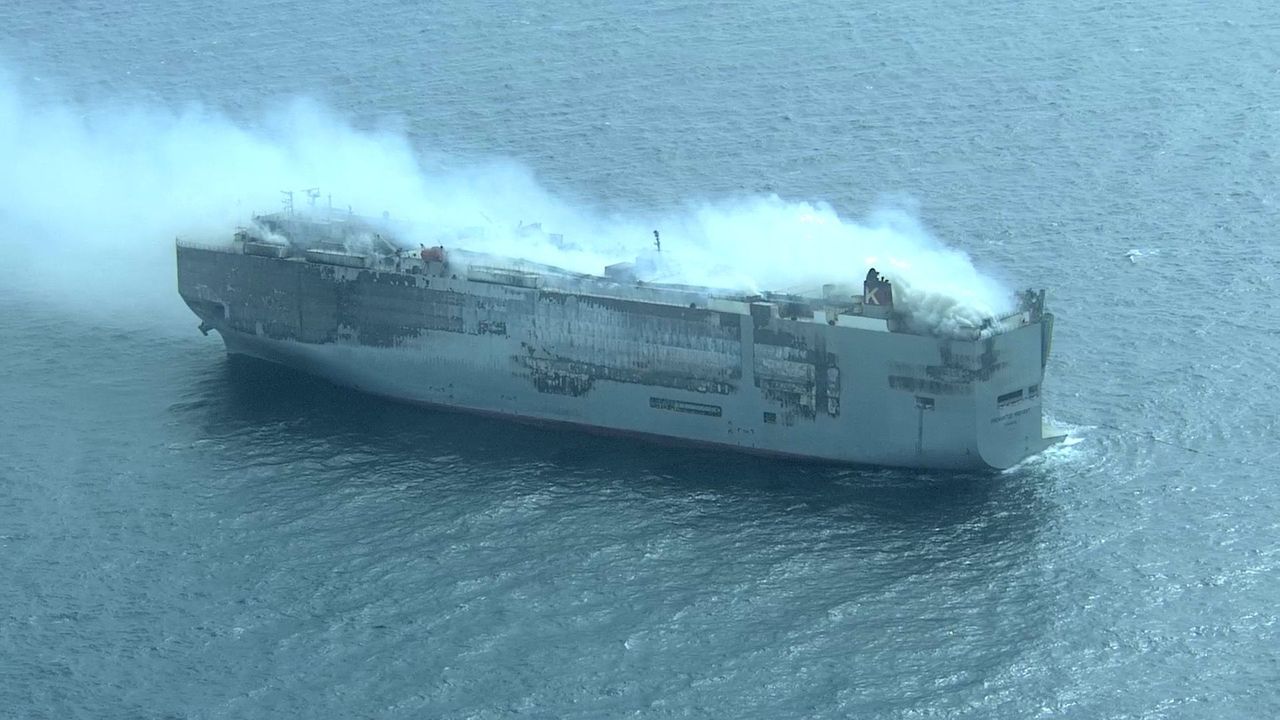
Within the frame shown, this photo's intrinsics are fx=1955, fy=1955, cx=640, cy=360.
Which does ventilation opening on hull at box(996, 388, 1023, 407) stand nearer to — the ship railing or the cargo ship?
the cargo ship

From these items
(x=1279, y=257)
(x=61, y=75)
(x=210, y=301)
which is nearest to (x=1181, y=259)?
(x=1279, y=257)

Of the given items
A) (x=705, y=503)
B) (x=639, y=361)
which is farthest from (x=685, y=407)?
(x=705, y=503)

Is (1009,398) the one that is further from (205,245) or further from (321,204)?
(205,245)

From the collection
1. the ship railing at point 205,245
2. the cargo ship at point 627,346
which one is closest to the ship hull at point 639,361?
the cargo ship at point 627,346

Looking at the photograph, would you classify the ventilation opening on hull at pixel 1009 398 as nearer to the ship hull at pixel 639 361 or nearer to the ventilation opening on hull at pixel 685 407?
the ship hull at pixel 639 361

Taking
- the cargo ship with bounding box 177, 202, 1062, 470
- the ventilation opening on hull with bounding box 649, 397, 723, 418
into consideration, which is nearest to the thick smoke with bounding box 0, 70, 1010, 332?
the cargo ship with bounding box 177, 202, 1062, 470

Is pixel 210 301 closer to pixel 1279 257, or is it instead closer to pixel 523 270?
pixel 523 270
